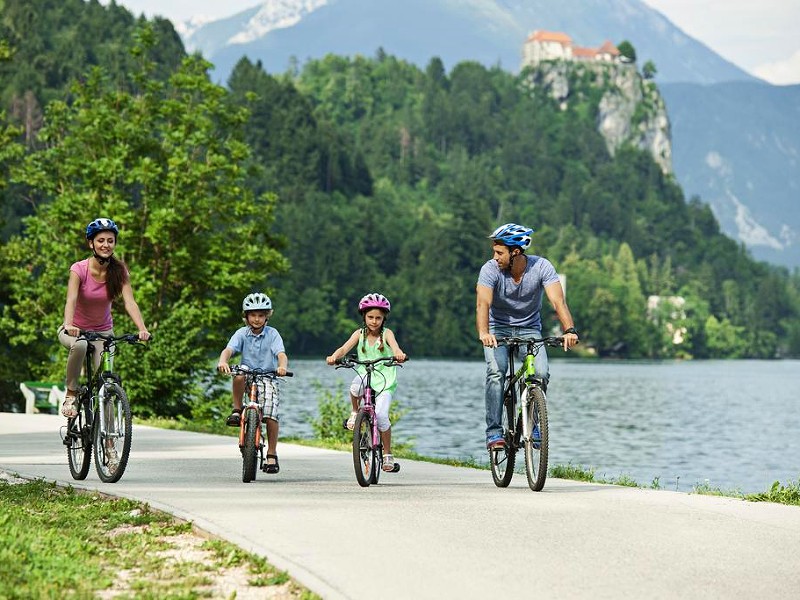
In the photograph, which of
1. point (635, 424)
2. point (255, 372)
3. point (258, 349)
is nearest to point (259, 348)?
point (258, 349)

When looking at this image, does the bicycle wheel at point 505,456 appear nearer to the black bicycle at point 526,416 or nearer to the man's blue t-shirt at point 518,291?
the black bicycle at point 526,416

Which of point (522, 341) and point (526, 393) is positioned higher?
point (522, 341)

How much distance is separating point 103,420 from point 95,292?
3.22 ft

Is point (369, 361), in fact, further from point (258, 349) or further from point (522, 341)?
point (522, 341)

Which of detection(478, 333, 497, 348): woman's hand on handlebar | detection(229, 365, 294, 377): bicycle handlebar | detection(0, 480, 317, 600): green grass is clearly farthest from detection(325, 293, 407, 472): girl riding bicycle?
detection(0, 480, 317, 600): green grass

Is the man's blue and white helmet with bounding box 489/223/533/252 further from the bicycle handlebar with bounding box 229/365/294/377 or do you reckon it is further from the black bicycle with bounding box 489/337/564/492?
the bicycle handlebar with bounding box 229/365/294/377

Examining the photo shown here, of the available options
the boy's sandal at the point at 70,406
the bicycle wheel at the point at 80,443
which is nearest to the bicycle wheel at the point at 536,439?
the bicycle wheel at the point at 80,443

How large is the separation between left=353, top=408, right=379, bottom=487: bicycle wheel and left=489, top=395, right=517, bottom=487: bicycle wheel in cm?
95

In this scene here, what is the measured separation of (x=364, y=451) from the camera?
11.8m

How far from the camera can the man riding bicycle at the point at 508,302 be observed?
1120cm

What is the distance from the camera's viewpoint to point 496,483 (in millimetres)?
11906

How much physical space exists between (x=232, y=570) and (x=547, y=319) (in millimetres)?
137127

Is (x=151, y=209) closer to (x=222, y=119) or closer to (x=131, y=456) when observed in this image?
(x=222, y=119)

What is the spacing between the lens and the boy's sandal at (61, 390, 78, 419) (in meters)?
11.8
